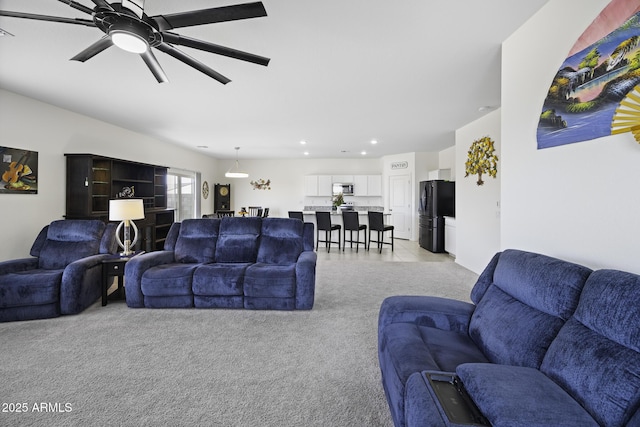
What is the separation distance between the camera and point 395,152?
27.2 feet

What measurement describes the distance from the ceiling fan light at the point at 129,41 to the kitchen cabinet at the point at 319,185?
7509 mm

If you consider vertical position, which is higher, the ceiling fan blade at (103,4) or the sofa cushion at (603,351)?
the ceiling fan blade at (103,4)

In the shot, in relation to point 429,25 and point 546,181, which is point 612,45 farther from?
point 429,25

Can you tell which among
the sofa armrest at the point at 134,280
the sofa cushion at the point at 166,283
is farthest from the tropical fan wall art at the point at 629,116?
the sofa armrest at the point at 134,280

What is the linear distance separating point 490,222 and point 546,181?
8.68 ft

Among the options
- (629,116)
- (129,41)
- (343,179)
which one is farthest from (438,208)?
(129,41)

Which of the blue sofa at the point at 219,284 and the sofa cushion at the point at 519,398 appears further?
the blue sofa at the point at 219,284

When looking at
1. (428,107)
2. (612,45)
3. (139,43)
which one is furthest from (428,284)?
(139,43)

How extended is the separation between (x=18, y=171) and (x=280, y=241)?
347 centimetres

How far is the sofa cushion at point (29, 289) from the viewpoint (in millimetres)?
2854

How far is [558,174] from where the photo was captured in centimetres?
186

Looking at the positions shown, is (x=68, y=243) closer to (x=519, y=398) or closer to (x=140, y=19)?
(x=140, y=19)

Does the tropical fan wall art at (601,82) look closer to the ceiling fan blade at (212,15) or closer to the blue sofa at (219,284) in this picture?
the ceiling fan blade at (212,15)

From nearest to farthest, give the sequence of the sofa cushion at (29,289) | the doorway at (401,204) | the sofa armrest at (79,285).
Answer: the sofa cushion at (29,289) → the sofa armrest at (79,285) → the doorway at (401,204)
